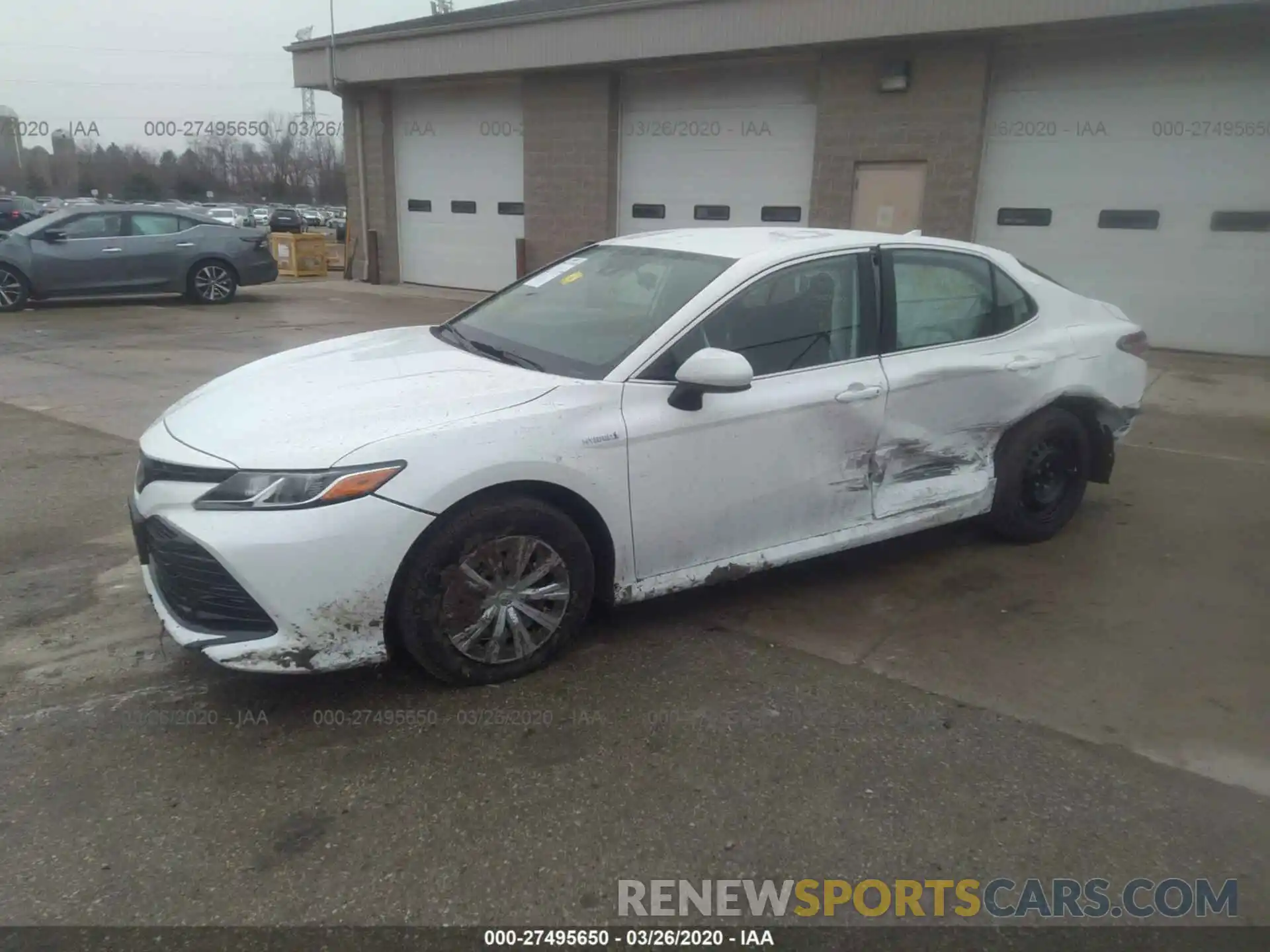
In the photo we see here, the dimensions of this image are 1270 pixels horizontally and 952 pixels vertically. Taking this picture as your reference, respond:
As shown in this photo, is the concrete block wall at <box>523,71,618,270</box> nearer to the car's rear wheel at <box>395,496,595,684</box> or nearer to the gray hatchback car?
the gray hatchback car

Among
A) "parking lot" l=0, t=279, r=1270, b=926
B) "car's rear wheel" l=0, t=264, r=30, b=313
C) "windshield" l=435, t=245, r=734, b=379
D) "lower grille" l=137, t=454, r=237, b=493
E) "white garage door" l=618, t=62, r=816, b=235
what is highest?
"white garage door" l=618, t=62, r=816, b=235

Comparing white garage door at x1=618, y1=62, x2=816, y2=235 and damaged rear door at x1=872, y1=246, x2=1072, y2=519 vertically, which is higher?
white garage door at x1=618, y1=62, x2=816, y2=235

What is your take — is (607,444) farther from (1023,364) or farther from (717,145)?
(717,145)

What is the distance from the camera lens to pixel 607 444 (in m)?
3.33

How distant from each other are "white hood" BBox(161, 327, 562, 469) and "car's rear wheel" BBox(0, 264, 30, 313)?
1163 cm

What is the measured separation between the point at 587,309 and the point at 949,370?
165 centimetres

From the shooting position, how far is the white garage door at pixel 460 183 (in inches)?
650

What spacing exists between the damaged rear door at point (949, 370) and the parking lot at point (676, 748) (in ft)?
1.65

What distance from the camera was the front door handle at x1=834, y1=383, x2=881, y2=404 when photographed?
3.87 meters

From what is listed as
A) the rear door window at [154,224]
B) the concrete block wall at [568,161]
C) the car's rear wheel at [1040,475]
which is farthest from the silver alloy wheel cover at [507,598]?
the rear door window at [154,224]

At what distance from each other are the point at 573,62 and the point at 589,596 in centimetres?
1289

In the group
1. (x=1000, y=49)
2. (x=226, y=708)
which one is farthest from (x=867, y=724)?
(x=1000, y=49)

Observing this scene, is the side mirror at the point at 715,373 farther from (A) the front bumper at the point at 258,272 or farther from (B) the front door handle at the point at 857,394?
(A) the front bumper at the point at 258,272

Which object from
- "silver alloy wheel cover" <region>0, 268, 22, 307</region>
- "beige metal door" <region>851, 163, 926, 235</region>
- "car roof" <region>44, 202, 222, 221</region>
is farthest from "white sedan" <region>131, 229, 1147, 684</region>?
"silver alloy wheel cover" <region>0, 268, 22, 307</region>
